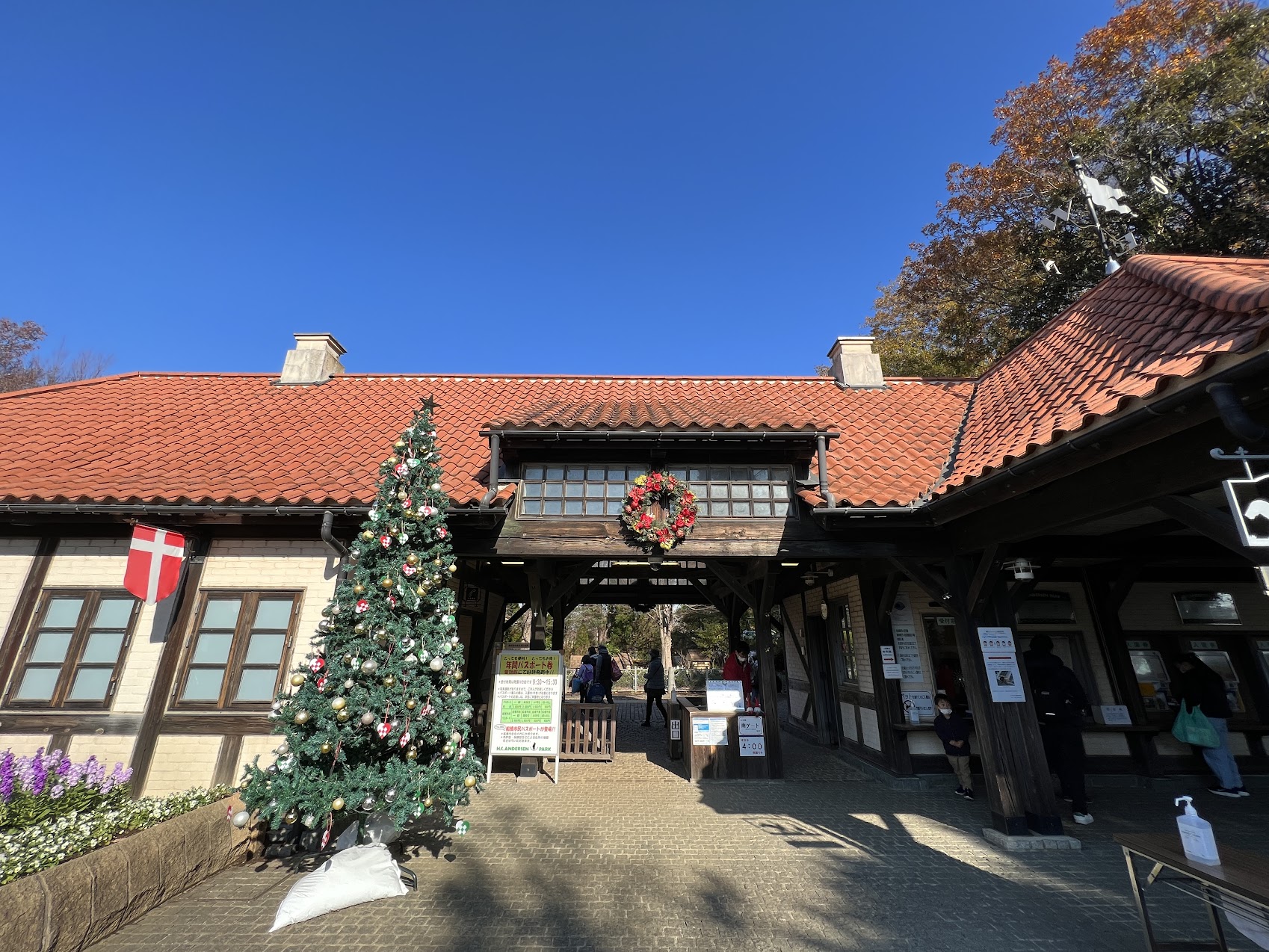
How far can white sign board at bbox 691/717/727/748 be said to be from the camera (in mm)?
7691

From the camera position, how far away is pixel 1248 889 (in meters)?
2.59

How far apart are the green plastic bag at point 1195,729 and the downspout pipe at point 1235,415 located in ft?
20.6

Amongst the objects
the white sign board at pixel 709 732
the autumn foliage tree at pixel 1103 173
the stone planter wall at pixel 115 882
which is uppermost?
the autumn foliage tree at pixel 1103 173

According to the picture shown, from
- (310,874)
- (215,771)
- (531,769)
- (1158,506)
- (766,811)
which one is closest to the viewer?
(1158,506)

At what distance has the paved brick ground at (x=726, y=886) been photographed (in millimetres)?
3600

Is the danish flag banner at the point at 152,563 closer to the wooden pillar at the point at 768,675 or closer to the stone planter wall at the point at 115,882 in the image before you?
the stone planter wall at the point at 115,882

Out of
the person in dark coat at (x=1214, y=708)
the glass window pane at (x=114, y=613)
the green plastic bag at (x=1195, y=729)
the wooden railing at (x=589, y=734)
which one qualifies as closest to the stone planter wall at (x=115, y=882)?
the glass window pane at (x=114, y=613)

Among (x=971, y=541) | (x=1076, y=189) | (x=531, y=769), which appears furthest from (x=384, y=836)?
(x=1076, y=189)

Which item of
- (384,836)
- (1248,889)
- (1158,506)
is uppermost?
(1158,506)

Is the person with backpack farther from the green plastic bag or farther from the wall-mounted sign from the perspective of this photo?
the wall-mounted sign

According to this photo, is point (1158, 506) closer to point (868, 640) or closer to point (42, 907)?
point (868, 640)

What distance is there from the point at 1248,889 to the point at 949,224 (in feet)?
57.3

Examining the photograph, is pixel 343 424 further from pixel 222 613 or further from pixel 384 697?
pixel 384 697

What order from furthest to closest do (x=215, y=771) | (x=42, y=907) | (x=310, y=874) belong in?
1. (x=215, y=771)
2. (x=310, y=874)
3. (x=42, y=907)
